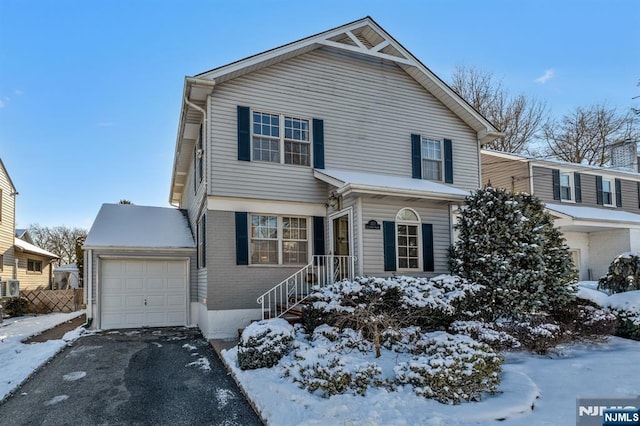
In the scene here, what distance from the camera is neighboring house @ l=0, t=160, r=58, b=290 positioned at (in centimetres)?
1786

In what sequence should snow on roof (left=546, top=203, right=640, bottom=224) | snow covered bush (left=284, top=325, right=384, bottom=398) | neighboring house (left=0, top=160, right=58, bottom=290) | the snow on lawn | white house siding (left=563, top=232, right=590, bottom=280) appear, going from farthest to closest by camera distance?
white house siding (left=563, top=232, right=590, bottom=280) → neighboring house (left=0, top=160, right=58, bottom=290) → snow on roof (left=546, top=203, right=640, bottom=224) → the snow on lawn → snow covered bush (left=284, top=325, right=384, bottom=398)

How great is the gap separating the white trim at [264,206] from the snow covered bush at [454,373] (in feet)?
18.7

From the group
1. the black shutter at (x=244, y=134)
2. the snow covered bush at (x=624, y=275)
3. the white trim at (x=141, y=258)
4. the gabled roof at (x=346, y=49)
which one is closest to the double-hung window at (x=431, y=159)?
the gabled roof at (x=346, y=49)

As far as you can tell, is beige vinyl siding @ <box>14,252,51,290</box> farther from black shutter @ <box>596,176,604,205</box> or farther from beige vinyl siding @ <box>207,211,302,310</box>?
black shutter @ <box>596,176,604,205</box>

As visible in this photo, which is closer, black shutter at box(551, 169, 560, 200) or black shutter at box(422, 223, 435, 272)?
black shutter at box(422, 223, 435, 272)

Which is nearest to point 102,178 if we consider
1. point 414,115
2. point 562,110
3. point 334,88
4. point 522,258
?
point 334,88

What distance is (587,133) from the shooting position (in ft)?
86.2

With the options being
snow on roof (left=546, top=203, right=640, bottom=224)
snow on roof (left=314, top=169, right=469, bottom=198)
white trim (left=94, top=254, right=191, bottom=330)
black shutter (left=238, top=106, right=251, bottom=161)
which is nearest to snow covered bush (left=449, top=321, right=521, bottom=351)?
snow on roof (left=314, top=169, right=469, bottom=198)

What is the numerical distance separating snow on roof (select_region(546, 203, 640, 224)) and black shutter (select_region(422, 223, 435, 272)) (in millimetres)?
8653

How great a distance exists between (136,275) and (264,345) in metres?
6.84

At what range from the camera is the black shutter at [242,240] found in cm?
989

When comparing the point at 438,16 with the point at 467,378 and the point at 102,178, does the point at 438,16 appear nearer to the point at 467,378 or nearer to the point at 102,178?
the point at 467,378

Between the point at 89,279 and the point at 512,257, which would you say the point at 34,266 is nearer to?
the point at 89,279

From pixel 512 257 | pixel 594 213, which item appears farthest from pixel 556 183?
pixel 512 257
